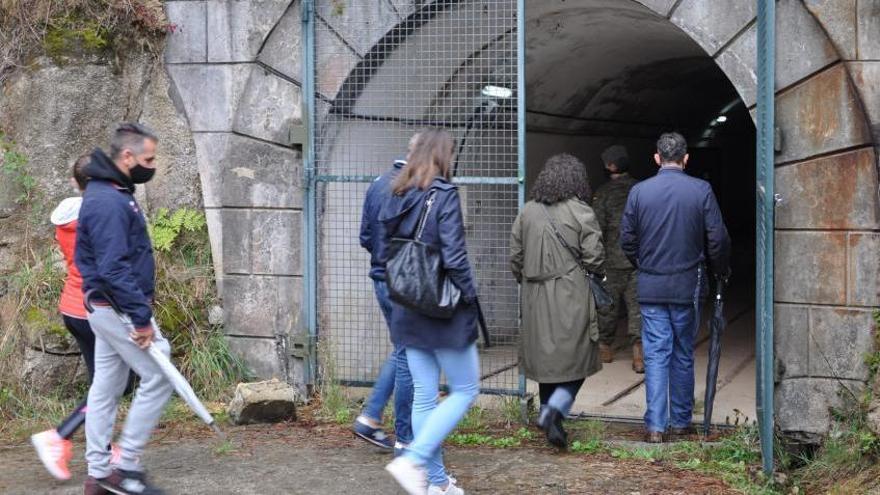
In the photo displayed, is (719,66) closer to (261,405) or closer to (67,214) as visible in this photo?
(261,405)

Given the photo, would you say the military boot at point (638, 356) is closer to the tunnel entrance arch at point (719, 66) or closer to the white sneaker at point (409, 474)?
the tunnel entrance arch at point (719, 66)

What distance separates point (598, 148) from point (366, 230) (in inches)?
238

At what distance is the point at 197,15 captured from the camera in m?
7.70

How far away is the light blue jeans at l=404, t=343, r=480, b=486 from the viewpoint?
16.5 ft

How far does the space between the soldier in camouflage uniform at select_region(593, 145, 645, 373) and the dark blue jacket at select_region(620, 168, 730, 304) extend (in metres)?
1.95

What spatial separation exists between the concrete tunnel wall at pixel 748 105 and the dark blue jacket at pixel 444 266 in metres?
2.20

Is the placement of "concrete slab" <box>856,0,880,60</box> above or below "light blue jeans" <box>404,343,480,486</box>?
above

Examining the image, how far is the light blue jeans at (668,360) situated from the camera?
6.54 meters

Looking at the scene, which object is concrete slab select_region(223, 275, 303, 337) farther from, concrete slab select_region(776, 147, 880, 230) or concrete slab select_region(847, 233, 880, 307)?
concrete slab select_region(847, 233, 880, 307)

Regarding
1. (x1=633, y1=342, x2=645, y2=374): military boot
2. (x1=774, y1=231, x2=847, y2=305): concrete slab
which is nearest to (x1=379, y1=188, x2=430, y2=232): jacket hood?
(x1=774, y1=231, x2=847, y2=305): concrete slab

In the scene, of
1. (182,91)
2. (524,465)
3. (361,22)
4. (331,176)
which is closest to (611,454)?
(524,465)

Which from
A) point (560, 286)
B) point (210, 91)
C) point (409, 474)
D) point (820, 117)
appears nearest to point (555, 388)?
point (560, 286)

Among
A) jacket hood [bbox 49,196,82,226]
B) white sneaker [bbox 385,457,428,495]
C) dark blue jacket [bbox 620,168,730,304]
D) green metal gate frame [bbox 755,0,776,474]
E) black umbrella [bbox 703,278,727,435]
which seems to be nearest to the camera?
white sneaker [bbox 385,457,428,495]

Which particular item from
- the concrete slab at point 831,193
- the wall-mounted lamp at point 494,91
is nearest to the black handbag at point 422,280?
the concrete slab at point 831,193
